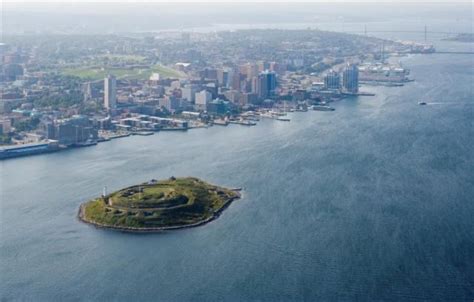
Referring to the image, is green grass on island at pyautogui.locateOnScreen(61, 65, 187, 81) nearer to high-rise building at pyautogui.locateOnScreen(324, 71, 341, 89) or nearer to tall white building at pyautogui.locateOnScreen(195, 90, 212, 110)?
high-rise building at pyautogui.locateOnScreen(324, 71, 341, 89)

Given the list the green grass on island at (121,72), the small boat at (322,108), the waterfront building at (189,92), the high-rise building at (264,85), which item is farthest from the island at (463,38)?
the waterfront building at (189,92)

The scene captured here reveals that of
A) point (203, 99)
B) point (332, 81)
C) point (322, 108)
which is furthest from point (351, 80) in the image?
point (203, 99)

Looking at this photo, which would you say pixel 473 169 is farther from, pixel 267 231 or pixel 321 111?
pixel 321 111

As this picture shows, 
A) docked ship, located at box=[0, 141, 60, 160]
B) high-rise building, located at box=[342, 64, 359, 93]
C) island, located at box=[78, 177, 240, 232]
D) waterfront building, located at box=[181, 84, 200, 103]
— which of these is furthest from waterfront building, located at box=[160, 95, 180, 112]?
island, located at box=[78, 177, 240, 232]

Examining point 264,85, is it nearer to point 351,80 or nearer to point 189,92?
point 189,92

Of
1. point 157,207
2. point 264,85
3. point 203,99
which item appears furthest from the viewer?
point 264,85

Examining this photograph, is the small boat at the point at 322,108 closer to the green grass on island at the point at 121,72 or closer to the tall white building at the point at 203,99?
the tall white building at the point at 203,99
